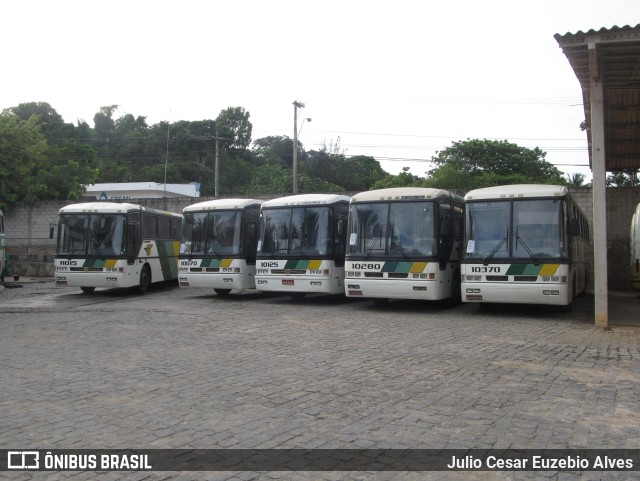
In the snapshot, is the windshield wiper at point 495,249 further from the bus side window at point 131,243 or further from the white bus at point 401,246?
the bus side window at point 131,243

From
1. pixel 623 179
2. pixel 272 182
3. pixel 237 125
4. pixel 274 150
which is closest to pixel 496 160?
pixel 623 179

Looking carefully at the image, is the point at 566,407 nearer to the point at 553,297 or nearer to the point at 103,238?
the point at 553,297

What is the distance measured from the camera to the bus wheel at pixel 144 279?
1964 centimetres

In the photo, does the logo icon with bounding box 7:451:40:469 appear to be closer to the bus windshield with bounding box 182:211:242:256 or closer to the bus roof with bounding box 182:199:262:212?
the bus windshield with bounding box 182:211:242:256

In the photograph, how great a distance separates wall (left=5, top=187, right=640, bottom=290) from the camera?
21.7 metres

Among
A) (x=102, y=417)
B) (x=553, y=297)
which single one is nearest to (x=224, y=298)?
(x=553, y=297)

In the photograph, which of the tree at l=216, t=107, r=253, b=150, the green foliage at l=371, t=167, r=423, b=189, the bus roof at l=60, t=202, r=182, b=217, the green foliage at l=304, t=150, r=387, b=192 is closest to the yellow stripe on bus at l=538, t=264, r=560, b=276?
the bus roof at l=60, t=202, r=182, b=217

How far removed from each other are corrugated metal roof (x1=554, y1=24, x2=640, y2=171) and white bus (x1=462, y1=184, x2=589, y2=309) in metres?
2.52

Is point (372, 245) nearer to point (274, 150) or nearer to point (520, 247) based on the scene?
point (520, 247)

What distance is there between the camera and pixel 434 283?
43.8ft

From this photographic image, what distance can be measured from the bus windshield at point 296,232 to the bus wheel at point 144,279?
18.7ft

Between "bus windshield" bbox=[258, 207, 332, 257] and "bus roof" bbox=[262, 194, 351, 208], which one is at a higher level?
"bus roof" bbox=[262, 194, 351, 208]

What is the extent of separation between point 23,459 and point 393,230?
1046 centimetres

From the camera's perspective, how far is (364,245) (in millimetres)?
14164
